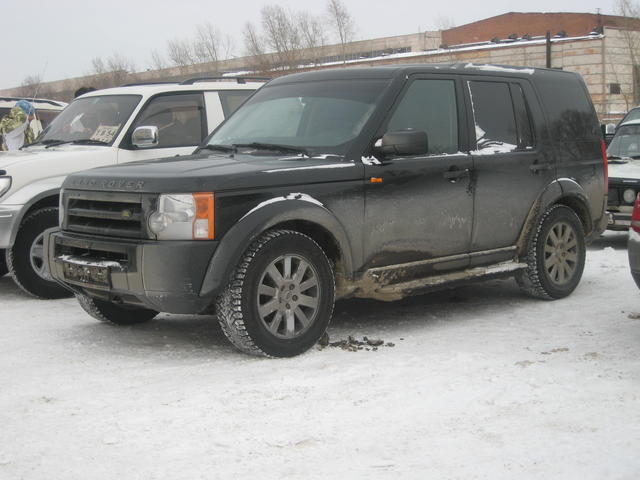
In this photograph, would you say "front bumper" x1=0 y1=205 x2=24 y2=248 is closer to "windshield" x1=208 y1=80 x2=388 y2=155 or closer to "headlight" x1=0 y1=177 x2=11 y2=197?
"headlight" x1=0 y1=177 x2=11 y2=197

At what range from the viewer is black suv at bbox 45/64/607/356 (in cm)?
530

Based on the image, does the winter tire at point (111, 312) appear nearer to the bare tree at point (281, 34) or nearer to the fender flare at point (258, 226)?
the fender flare at point (258, 226)

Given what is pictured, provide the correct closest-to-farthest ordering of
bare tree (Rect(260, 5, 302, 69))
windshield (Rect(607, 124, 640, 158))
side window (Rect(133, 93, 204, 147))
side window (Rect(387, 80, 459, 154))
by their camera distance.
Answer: side window (Rect(387, 80, 459, 154)), side window (Rect(133, 93, 204, 147)), windshield (Rect(607, 124, 640, 158)), bare tree (Rect(260, 5, 302, 69))

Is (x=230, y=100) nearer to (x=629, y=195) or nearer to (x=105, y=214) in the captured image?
(x=105, y=214)

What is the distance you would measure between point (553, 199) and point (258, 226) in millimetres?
2971

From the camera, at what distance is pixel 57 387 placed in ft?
16.4

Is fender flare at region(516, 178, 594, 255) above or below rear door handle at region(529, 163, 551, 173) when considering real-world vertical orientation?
below

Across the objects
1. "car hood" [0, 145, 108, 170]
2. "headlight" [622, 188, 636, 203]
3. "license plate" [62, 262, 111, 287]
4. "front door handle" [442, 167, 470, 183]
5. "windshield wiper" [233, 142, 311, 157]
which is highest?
"windshield wiper" [233, 142, 311, 157]

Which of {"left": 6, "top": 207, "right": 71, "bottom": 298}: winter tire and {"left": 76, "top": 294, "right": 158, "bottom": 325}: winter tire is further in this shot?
{"left": 6, "top": 207, "right": 71, "bottom": 298}: winter tire

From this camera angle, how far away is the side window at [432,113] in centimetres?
627

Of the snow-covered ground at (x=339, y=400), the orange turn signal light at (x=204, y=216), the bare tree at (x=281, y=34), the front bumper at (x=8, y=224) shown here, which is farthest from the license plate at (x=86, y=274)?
the bare tree at (x=281, y=34)

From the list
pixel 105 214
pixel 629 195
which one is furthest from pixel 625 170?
pixel 105 214

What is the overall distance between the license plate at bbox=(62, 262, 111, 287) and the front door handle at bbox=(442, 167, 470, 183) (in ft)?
8.14

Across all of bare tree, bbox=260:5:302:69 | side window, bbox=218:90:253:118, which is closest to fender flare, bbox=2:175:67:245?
side window, bbox=218:90:253:118
